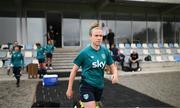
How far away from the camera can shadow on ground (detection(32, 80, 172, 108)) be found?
351 inches

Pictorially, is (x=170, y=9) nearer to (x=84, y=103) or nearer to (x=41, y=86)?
(x=41, y=86)

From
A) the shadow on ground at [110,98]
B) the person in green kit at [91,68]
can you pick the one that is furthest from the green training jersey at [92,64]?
the shadow on ground at [110,98]

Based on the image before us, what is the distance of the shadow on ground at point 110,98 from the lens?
8906mm

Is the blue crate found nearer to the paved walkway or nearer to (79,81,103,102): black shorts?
the paved walkway

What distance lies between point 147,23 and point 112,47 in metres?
7.34

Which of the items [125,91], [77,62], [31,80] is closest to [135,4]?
[31,80]

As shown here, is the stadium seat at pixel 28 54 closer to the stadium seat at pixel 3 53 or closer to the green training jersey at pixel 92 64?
the stadium seat at pixel 3 53

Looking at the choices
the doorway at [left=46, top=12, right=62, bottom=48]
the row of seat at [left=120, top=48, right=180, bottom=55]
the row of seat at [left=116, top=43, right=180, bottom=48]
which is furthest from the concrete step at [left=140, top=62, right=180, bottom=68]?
the doorway at [left=46, top=12, right=62, bottom=48]

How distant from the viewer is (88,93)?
185 inches

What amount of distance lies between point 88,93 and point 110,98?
18.3 ft

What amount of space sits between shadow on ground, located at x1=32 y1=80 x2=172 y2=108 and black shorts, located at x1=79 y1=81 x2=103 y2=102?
3.09 m

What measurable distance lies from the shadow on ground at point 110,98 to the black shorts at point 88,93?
10.1 feet

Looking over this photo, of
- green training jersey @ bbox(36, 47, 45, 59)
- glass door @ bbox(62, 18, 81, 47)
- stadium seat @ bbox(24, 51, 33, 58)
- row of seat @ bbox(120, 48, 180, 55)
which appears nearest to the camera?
green training jersey @ bbox(36, 47, 45, 59)

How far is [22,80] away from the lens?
15.3 metres
